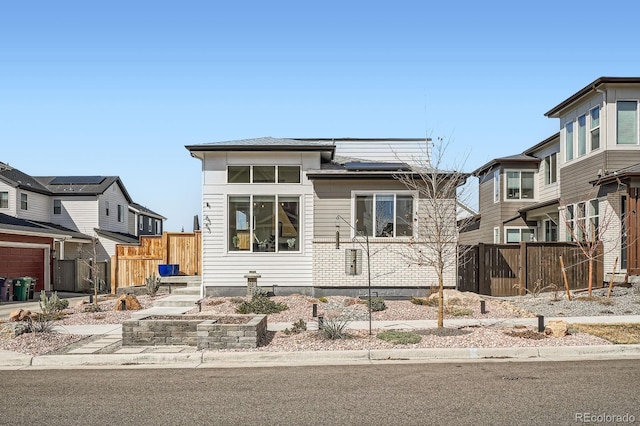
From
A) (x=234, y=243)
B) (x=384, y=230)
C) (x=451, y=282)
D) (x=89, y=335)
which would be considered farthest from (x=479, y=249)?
(x=89, y=335)

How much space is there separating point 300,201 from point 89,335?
28.5ft

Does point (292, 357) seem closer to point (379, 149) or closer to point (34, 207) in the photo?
point (379, 149)

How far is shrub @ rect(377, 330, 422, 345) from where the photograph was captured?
10.9 metres

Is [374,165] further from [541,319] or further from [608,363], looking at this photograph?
[608,363]

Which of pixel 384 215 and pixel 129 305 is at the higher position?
pixel 384 215

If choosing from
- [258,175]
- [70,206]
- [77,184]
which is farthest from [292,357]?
[77,184]

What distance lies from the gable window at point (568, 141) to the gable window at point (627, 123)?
2957 millimetres

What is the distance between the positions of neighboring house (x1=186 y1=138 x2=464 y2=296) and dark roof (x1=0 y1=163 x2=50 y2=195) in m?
20.4

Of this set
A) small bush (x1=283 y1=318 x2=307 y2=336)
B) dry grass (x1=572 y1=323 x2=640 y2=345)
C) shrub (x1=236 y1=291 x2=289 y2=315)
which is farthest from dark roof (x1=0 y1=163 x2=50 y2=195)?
dry grass (x1=572 y1=323 x2=640 y2=345)

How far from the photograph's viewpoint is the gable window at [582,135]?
21906 millimetres

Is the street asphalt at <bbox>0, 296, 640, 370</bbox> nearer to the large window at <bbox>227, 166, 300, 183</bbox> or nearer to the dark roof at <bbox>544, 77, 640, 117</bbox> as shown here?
the large window at <bbox>227, 166, 300, 183</bbox>

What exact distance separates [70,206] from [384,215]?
27.1m

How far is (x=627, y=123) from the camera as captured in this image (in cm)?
2023

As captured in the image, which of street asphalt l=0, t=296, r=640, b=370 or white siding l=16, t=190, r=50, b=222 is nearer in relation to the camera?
street asphalt l=0, t=296, r=640, b=370
